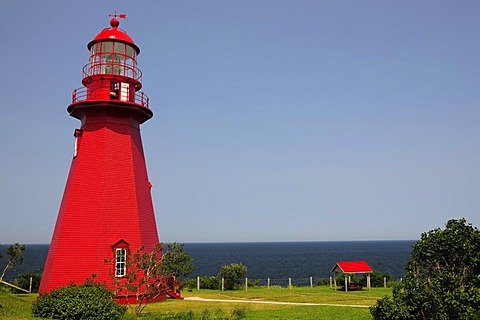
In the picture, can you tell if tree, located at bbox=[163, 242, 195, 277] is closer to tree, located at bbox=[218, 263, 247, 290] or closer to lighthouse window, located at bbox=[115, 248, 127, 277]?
lighthouse window, located at bbox=[115, 248, 127, 277]

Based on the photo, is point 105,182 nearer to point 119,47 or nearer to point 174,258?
point 174,258

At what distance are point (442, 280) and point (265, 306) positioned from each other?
1363 cm

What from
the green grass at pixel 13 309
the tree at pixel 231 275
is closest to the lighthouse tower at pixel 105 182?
the green grass at pixel 13 309

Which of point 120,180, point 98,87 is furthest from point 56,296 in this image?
point 98,87

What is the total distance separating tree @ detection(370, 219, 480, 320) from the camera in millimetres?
12641

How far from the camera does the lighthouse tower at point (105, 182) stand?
936 inches

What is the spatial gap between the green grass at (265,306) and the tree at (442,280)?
6.50 metres

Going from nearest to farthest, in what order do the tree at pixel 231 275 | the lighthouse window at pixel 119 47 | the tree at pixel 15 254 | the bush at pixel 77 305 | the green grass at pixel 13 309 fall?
1. the bush at pixel 77 305
2. the green grass at pixel 13 309
3. the lighthouse window at pixel 119 47
4. the tree at pixel 15 254
5. the tree at pixel 231 275

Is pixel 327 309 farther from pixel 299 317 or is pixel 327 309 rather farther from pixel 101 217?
pixel 101 217

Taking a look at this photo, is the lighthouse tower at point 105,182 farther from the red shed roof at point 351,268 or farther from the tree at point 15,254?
the red shed roof at point 351,268

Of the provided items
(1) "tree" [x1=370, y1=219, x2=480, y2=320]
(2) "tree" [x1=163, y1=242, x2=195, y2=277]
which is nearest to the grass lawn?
(2) "tree" [x1=163, y1=242, x2=195, y2=277]

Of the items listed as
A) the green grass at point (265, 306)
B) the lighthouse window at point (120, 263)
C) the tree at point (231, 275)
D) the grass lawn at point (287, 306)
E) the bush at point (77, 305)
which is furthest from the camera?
the tree at point (231, 275)

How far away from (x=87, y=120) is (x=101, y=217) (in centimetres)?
580

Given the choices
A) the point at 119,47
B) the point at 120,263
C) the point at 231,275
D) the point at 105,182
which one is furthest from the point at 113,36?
the point at 231,275
